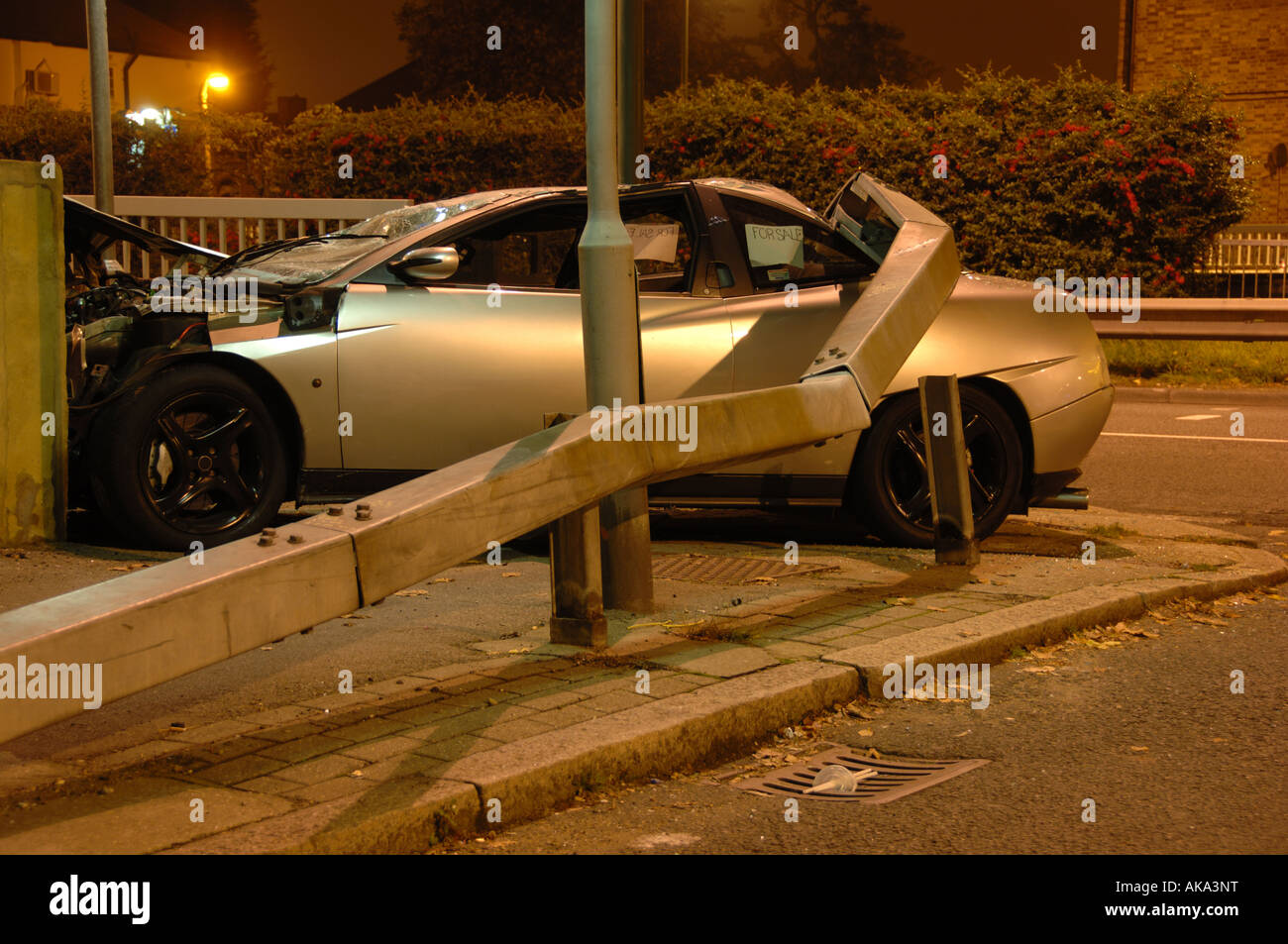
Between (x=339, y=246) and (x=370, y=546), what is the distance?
382cm

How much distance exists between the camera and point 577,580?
5.11m

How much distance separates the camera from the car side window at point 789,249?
7203 millimetres

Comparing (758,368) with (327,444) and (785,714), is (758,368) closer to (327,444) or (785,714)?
(327,444)

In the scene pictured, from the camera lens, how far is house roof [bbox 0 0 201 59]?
243 feet

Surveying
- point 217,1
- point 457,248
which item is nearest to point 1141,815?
point 457,248

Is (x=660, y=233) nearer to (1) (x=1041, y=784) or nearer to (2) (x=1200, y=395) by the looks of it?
(1) (x=1041, y=784)

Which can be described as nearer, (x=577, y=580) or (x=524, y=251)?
(x=577, y=580)

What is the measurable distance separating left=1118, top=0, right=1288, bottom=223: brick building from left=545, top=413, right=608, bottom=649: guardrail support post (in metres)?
37.7

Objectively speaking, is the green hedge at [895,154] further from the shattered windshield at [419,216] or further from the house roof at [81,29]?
the house roof at [81,29]

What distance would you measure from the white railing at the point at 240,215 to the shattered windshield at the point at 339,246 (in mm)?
4254

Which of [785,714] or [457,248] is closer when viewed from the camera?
[785,714]

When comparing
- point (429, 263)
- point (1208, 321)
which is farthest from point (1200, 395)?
point (429, 263)
